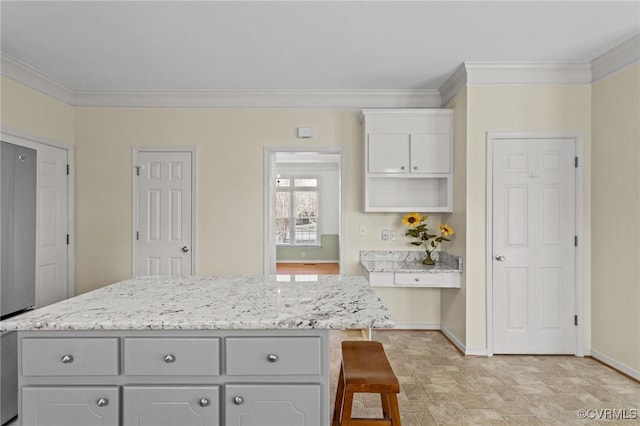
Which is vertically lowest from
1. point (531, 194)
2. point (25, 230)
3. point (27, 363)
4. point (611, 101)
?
point (27, 363)

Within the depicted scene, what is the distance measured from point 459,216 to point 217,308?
272 cm

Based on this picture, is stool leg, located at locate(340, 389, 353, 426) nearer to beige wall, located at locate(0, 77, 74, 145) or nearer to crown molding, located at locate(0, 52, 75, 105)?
beige wall, located at locate(0, 77, 74, 145)

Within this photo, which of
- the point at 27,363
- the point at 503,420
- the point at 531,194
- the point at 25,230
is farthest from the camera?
the point at 531,194

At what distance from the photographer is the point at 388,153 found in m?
3.95

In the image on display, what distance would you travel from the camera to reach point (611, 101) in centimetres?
319

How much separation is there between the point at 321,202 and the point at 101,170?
619 cm

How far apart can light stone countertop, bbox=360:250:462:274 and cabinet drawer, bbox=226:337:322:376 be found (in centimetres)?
224

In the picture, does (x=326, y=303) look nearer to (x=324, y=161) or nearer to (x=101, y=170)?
(x=101, y=170)

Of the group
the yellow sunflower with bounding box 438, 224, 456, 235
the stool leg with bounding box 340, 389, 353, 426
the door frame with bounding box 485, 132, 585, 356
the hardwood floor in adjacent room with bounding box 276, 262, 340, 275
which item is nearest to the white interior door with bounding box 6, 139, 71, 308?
the stool leg with bounding box 340, 389, 353, 426

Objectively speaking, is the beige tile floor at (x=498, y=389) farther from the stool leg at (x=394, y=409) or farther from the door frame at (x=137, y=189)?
the door frame at (x=137, y=189)

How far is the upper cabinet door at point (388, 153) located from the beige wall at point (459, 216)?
50cm

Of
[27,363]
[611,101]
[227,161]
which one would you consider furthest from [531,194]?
[27,363]

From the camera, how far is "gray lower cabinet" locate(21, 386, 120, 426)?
62.2 inches

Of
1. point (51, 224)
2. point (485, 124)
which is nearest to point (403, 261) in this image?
point (485, 124)
